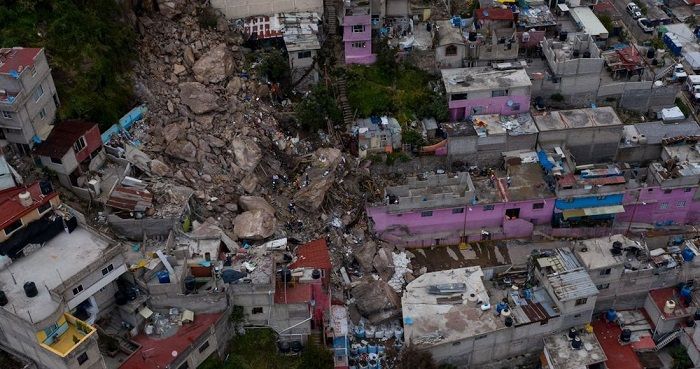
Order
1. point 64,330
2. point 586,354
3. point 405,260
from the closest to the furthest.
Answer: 1. point 64,330
2. point 586,354
3. point 405,260

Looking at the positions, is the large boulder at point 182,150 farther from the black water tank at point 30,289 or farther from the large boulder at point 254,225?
the black water tank at point 30,289

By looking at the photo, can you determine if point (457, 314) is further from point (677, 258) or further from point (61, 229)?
point (61, 229)

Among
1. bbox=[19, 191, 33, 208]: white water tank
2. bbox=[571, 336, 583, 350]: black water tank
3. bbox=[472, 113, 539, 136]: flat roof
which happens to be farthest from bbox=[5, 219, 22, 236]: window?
bbox=[571, 336, 583, 350]: black water tank

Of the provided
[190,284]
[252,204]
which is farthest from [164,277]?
[252,204]

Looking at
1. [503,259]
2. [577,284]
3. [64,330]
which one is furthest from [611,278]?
[64,330]

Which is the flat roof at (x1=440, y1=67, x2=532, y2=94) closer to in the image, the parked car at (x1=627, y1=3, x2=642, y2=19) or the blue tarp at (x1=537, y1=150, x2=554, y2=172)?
the blue tarp at (x1=537, y1=150, x2=554, y2=172)

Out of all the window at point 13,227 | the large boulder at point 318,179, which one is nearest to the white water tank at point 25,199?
the window at point 13,227
